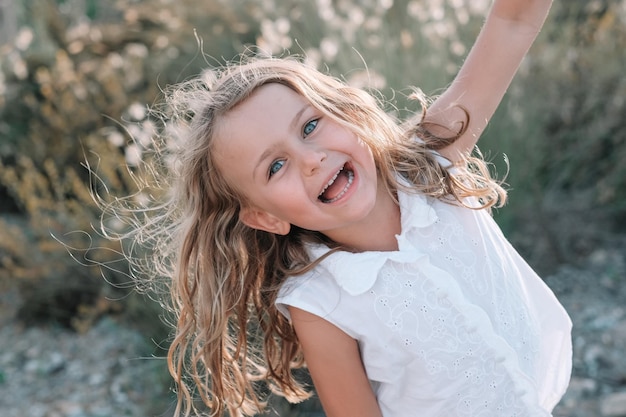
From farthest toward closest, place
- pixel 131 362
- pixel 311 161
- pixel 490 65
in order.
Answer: pixel 131 362, pixel 490 65, pixel 311 161

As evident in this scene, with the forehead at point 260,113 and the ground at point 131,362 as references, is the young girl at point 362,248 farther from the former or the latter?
the ground at point 131,362

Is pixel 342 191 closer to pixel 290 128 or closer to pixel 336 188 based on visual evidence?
pixel 336 188

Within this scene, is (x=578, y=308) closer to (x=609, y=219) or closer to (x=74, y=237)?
(x=609, y=219)

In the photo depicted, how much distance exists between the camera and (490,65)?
6.05 ft

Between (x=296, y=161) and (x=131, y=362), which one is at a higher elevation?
(x=296, y=161)

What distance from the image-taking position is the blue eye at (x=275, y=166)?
5.42 feet

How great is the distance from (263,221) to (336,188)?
195 millimetres

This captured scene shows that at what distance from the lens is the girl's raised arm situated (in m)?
1.83

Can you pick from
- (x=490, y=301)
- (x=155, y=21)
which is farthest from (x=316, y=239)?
(x=155, y=21)

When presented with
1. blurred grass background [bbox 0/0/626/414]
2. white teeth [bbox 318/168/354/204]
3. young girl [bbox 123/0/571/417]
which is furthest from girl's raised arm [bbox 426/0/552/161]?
blurred grass background [bbox 0/0/626/414]

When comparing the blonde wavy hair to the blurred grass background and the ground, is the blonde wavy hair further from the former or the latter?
the blurred grass background

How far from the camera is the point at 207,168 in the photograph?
1818 mm

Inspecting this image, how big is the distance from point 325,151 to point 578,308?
2.13 metres

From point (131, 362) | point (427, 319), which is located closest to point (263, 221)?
point (427, 319)
